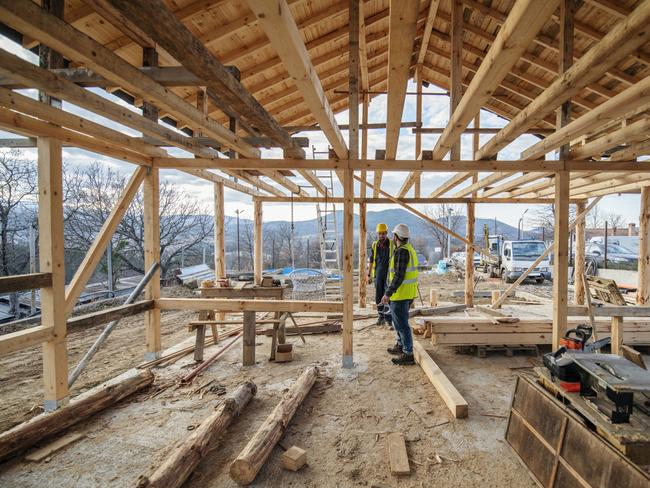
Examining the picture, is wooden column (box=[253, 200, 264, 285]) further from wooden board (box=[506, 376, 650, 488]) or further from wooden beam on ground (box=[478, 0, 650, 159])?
wooden board (box=[506, 376, 650, 488])

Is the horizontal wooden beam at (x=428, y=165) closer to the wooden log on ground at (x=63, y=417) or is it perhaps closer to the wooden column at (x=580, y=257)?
the wooden log on ground at (x=63, y=417)

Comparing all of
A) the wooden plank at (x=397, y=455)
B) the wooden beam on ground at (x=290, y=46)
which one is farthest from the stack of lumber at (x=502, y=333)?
the wooden beam on ground at (x=290, y=46)

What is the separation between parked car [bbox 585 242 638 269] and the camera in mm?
16297

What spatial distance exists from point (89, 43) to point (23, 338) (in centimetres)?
288

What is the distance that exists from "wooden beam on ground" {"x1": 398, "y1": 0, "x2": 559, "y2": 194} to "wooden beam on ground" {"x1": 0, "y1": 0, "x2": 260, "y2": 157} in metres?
1.76

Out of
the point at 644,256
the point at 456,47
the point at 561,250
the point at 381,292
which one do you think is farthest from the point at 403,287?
the point at 644,256

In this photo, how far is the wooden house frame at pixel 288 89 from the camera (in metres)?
1.92

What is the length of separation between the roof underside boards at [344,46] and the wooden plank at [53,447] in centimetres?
337

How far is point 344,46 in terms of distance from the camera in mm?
5219

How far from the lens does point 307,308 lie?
4801 mm

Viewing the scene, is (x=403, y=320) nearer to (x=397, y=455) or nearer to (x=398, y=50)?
(x=397, y=455)

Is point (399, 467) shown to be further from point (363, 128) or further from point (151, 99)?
point (363, 128)

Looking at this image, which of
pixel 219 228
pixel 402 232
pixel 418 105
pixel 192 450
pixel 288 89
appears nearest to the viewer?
pixel 192 450

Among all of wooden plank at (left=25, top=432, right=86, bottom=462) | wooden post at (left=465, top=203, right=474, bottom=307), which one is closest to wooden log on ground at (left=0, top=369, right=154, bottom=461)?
wooden plank at (left=25, top=432, right=86, bottom=462)
